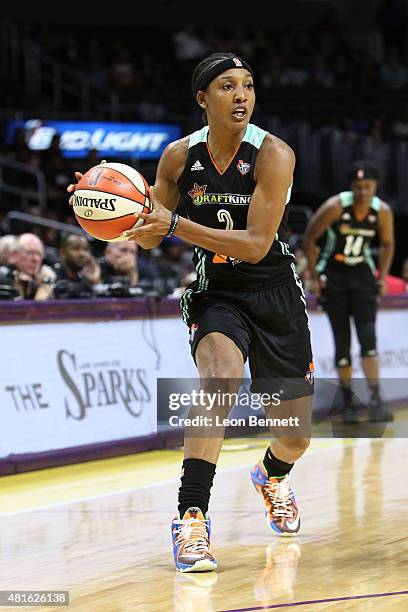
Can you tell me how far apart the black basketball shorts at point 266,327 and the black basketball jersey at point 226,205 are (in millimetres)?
61

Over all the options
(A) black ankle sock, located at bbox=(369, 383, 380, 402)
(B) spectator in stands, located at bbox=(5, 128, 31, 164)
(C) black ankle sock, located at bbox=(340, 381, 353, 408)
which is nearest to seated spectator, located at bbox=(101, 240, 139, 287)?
(C) black ankle sock, located at bbox=(340, 381, 353, 408)

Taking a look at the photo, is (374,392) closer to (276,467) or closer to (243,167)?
(276,467)

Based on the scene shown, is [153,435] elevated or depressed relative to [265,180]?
depressed

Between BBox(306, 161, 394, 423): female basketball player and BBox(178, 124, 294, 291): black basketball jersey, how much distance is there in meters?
5.24

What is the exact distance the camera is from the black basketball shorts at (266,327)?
17.3ft

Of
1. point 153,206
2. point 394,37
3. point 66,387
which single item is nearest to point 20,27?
point 394,37

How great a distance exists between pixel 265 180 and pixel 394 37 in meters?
21.9

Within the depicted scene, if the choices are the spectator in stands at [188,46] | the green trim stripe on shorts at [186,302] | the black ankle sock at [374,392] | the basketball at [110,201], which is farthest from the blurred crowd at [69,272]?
the spectator in stands at [188,46]

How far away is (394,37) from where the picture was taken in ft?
85.2

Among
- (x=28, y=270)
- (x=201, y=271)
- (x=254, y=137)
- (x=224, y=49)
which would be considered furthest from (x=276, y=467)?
(x=224, y=49)

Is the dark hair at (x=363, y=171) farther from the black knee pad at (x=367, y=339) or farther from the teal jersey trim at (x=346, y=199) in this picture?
the black knee pad at (x=367, y=339)

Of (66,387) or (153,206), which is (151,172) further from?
(153,206)

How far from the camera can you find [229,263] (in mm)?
5324

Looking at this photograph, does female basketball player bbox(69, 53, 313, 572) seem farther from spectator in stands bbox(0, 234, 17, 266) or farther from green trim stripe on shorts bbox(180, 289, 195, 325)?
spectator in stands bbox(0, 234, 17, 266)
